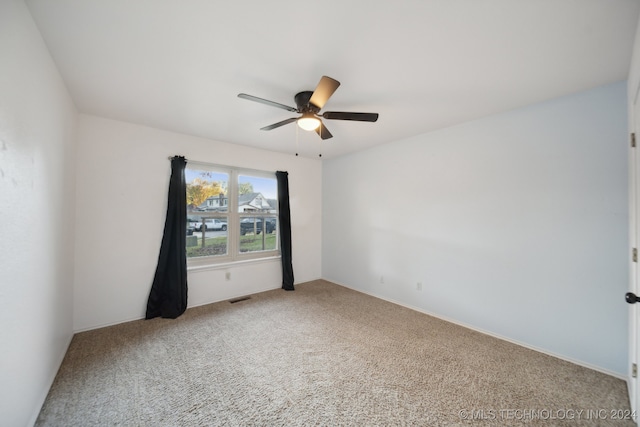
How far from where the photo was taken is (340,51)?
170 cm

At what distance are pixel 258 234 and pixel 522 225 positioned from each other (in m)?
3.71

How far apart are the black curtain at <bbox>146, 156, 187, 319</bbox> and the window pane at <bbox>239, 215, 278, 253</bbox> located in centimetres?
100

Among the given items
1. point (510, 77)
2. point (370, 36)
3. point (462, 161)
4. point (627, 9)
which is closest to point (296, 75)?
point (370, 36)

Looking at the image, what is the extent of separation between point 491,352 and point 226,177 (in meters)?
4.07

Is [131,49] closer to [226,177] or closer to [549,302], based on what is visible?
[226,177]

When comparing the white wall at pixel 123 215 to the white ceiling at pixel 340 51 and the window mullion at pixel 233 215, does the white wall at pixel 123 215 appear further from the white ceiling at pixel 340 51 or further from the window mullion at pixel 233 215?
the white ceiling at pixel 340 51

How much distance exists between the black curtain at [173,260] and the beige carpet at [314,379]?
0.73 ft

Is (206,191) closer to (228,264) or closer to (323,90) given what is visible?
(228,264)

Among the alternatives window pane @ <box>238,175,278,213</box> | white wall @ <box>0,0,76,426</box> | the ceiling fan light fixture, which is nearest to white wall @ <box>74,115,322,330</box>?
window pane @ <box>238,175,278,213</box>

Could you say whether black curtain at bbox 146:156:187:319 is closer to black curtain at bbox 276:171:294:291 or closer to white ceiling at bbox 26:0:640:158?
white ceiling at bbox 26:0:640:158

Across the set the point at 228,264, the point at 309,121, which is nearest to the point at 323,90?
the point at 309,121

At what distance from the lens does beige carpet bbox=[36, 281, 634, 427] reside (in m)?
1.63

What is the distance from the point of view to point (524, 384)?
193 centimetres

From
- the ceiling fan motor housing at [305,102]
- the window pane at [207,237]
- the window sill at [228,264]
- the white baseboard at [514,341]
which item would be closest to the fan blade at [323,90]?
the ceiling fan motor housing at [305,102]
